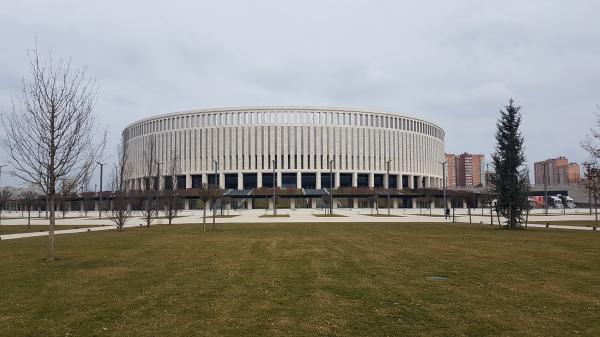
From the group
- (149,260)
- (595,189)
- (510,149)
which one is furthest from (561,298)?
(595,189)

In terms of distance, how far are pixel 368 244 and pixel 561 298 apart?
10.5 meters

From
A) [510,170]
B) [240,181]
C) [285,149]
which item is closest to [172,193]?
[510,170]

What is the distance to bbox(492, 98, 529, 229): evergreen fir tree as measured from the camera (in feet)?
97.9

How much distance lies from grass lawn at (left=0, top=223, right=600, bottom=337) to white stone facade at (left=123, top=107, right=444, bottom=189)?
88940 mm

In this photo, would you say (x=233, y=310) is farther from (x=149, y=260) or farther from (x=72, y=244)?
(x=72, y=244)

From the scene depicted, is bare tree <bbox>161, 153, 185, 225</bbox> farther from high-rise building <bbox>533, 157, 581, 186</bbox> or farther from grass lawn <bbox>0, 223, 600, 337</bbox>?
high-rise building <bbox>533, 157, 581, 186</bbox>

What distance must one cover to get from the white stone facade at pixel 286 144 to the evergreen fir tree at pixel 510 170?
71.3m

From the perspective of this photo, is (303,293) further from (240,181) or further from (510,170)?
(240,181)

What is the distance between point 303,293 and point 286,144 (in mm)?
96271

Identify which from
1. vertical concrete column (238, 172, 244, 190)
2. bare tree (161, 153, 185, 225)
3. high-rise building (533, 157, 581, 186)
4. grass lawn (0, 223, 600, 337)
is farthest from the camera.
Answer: high-rise building (533, 157, 581, 186)

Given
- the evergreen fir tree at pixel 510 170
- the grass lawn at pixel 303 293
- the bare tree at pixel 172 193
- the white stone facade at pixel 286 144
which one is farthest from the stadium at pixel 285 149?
the grass lawn at pixel 303 293

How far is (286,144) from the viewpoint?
344 feet

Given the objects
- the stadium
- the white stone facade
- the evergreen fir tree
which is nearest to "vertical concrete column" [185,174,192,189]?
the stadium

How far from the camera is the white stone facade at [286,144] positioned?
→ 344 ft
